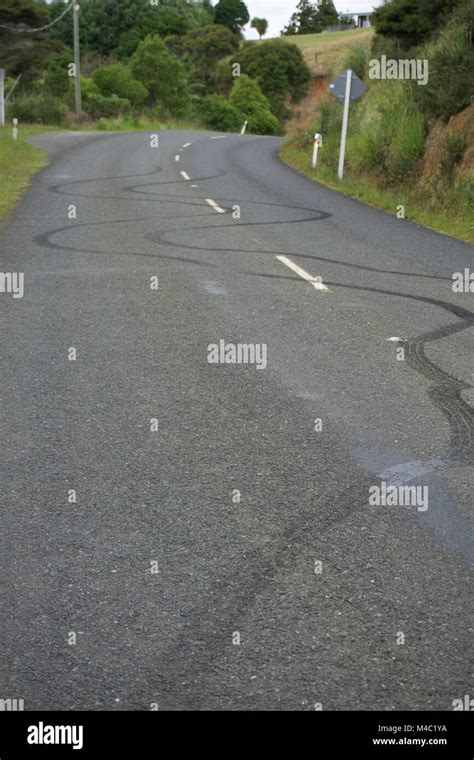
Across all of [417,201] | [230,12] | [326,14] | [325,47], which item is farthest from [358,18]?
[417,201]

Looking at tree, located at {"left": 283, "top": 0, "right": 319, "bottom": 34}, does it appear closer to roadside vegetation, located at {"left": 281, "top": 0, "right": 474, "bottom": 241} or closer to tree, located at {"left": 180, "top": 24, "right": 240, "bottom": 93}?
tree, located at {"left": 180, "top": 24, "right": 240, "bottom": 93}

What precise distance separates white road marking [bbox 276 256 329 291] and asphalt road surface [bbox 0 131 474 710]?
0.09 metres

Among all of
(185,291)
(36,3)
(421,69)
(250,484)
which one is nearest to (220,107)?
(36,3)

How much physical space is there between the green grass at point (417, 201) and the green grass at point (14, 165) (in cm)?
750

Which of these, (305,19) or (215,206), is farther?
(305,19)

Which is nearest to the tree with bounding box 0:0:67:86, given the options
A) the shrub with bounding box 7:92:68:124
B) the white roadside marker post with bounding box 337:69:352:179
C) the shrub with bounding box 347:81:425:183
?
the shrub with bounding box 7:92:68:124

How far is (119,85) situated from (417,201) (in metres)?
45.8

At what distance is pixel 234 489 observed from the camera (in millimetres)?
4707

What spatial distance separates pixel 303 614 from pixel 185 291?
6372 mm

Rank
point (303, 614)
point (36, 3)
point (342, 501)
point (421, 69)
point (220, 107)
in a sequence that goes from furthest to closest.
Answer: point (220, 107), point (36, 3), point (421, 69), point (342, 501), point (303, 614)

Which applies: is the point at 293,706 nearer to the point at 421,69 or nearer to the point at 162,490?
the point at 162,490

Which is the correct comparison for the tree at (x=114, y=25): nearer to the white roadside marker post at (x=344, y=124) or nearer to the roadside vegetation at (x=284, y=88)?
the roadside vegetation at (x=284, y=88)

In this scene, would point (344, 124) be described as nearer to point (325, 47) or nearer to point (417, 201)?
point (417, 201)

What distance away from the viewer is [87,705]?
302 centimetres
